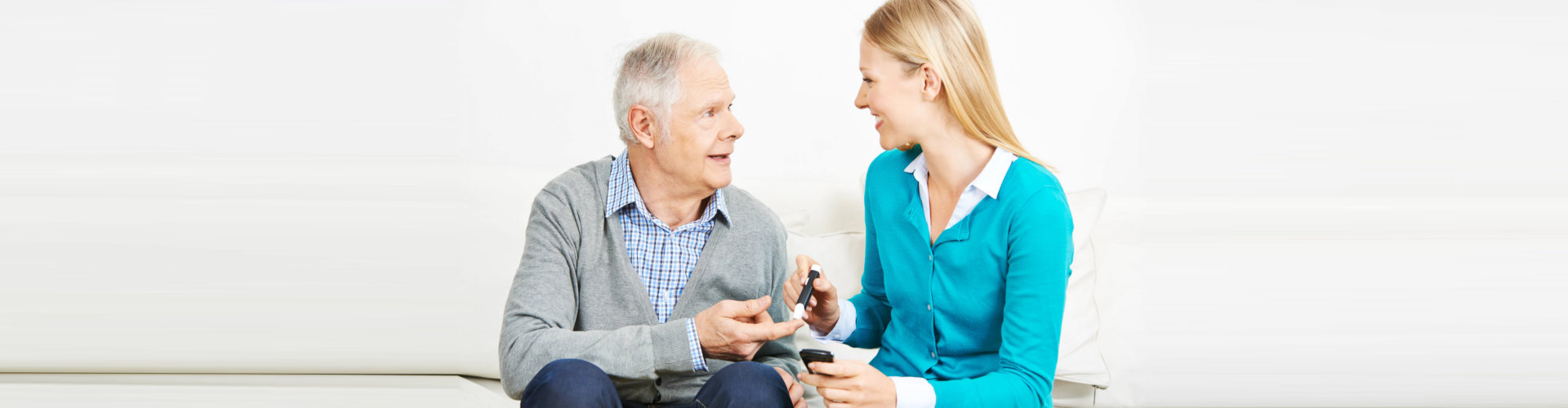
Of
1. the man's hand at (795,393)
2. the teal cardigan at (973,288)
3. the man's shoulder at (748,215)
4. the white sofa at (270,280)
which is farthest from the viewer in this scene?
the white sofa at (270,280)

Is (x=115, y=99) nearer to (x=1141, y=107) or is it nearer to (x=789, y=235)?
(x=789, y=235)

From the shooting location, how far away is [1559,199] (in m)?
1.88

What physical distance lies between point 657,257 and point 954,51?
0.62m

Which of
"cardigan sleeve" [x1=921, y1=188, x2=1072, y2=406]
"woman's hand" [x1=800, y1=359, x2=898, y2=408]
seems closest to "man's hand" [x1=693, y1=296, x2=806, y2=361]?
"woman's hand" [x1=800, y1=359, x2=898, y2=408]

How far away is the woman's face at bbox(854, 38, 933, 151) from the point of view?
1.26m

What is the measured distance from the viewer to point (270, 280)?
200 cm

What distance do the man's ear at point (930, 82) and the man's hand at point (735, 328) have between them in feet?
1.29

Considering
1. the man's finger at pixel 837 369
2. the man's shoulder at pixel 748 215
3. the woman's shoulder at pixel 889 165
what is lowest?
the man's finger at pixel 837 369

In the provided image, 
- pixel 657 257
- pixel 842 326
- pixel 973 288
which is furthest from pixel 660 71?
pixel 973 288

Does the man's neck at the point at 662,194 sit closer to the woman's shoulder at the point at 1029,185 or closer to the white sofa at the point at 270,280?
the white sofa at the point at 270,280

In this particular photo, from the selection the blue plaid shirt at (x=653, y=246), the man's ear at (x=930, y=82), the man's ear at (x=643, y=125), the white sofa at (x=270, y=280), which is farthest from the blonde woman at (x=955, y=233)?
the white sofa at (x=270, y=280)

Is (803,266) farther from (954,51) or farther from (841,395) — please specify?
(954,51)

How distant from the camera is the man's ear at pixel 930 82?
124 centimetres

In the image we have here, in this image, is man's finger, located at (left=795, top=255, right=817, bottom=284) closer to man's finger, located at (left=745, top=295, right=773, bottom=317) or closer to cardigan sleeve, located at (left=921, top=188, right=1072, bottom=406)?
man's finger, located at (left=745, top=295, right=773, bottom=317)
